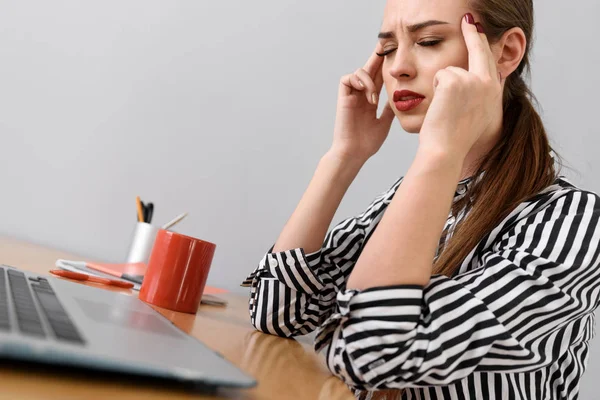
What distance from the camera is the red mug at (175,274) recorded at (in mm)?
951

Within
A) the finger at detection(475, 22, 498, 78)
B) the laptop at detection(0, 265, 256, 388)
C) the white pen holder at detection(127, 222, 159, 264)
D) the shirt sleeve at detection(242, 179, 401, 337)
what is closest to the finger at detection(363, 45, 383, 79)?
the finger at detection(475, 22, 498, 78)

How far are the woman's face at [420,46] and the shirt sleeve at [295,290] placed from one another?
0.92 feet

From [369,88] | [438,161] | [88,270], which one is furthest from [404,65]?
[88,270]

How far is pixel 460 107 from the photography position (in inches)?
32.1

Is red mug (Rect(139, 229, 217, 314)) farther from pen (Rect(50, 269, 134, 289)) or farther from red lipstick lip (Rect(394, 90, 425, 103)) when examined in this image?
red lipstick lip (Rect(394, 90, 425, 103))

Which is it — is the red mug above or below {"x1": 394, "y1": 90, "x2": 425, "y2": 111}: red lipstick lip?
below

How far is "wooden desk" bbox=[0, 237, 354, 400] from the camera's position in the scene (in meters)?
0.36

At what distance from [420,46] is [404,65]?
0.13 ft

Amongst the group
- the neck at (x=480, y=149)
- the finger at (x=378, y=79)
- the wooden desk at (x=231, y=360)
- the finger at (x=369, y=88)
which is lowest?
the wooden desk at (x=231, y=360)

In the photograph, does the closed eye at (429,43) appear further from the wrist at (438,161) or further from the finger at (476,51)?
the wrist at (438,161)

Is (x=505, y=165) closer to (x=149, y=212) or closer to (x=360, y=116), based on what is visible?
(x=360, y=116)

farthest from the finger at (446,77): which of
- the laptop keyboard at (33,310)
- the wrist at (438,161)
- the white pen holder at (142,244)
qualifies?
the white pen holder at (142,244)

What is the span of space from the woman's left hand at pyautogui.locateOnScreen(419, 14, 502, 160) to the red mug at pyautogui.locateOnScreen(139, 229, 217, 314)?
1.34 feet

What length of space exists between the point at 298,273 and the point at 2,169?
891 mm
